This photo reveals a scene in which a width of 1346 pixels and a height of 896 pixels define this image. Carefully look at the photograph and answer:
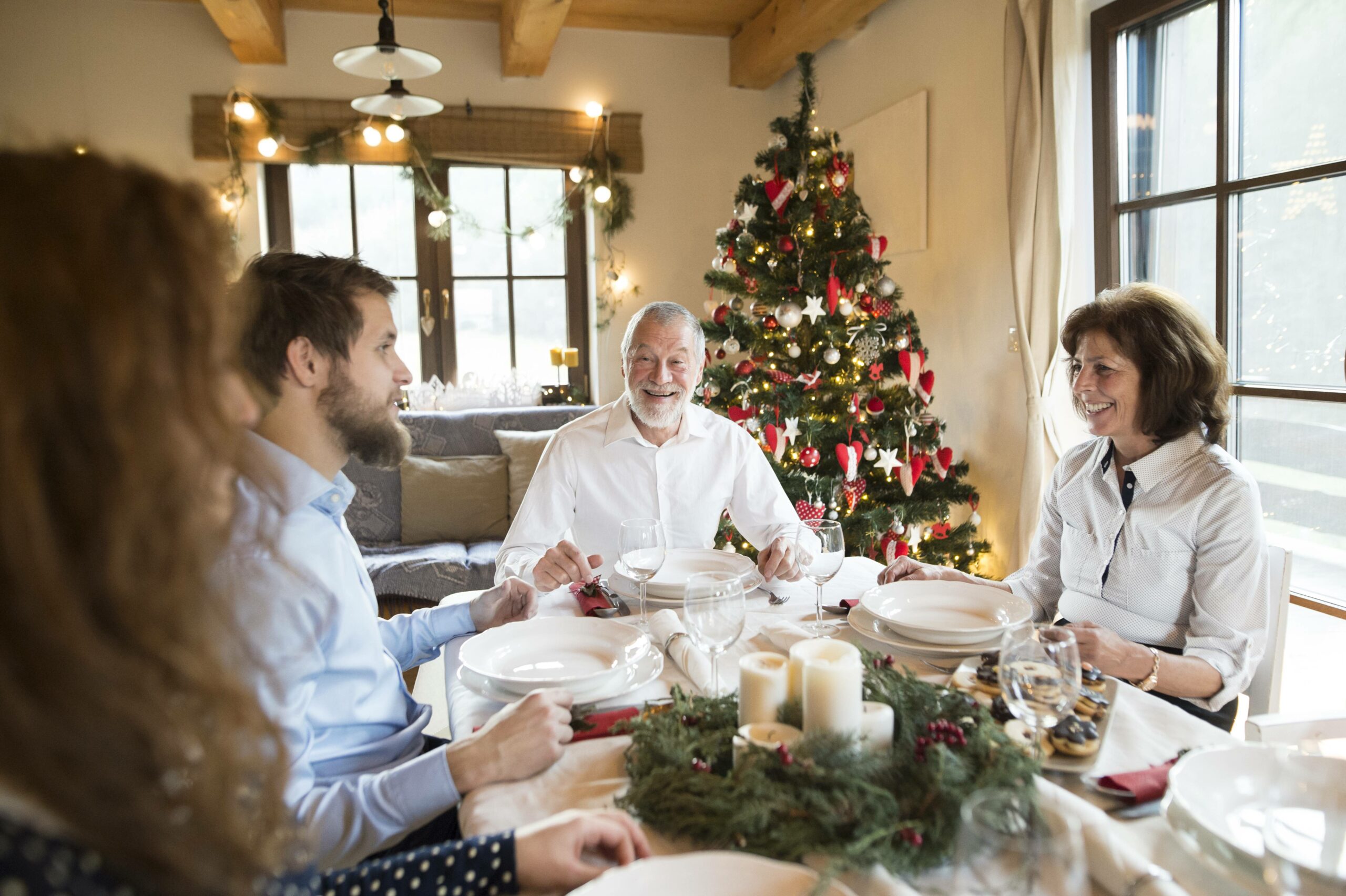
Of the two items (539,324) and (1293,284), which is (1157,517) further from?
(539,324)

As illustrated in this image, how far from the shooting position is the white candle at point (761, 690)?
917mm

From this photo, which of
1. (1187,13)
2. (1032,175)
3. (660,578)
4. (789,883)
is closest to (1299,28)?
(1187,13)

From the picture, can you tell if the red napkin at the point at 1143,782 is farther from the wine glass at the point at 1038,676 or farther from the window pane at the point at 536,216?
the window pane at the point at 536,216

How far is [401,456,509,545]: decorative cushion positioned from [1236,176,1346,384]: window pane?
9.62 ft

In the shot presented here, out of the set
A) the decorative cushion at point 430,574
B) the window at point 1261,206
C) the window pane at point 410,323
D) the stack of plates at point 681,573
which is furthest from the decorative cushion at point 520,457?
the window at point 1261,206

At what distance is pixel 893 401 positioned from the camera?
135 inches

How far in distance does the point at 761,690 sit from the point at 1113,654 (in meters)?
0.65

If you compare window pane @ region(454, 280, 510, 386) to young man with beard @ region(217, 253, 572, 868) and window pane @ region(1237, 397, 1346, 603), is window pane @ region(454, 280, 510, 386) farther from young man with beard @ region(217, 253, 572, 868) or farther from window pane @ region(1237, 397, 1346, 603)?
young man with beard @ region(217, 253, 572, 868)

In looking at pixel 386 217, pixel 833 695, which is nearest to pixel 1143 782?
pixel 833 695

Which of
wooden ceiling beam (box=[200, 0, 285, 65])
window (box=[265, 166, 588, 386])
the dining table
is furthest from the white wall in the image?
wooden ceiling beam (box=[200, 0, 285, 65])

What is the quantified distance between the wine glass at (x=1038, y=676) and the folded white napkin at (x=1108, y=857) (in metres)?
0.11

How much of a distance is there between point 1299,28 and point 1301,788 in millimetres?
2487

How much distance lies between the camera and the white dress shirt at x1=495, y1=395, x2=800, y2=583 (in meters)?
2.20

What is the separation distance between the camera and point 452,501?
3928 millimetres
